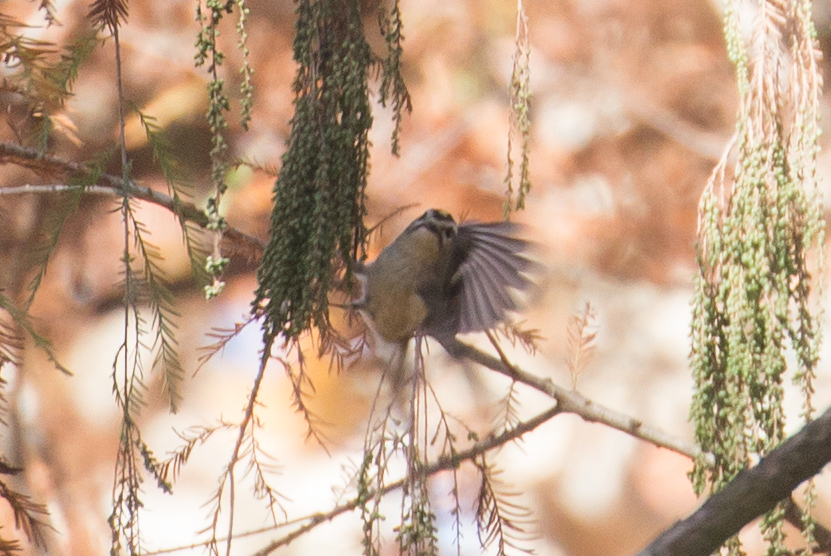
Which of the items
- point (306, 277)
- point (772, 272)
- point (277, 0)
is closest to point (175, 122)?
point (277, 0)

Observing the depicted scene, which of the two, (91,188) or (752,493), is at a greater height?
(91,188)

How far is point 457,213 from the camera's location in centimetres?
167

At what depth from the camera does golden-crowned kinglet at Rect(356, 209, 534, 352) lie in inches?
47.7

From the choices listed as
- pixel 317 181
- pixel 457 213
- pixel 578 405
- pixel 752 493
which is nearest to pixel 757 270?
pixel 752 493

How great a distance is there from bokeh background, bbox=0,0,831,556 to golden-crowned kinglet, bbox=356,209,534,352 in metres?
0.21

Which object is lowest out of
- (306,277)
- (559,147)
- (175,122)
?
(306,277)

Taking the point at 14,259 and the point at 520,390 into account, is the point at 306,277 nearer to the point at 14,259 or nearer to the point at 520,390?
the point at 520,390

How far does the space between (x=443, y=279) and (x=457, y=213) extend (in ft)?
1.01

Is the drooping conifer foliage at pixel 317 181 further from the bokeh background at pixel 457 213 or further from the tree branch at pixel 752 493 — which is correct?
the bokeh background at pixel 457 213

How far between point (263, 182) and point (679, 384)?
34.0 inches

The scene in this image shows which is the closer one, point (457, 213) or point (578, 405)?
point (578, 405)

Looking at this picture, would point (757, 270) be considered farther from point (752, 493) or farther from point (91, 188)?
point (91, 188)

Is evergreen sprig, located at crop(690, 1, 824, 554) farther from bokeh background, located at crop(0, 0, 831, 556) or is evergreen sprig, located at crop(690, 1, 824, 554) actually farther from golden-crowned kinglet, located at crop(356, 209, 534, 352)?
bokeh background, located at crop(0, 0, 831, 556)

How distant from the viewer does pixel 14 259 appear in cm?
162
